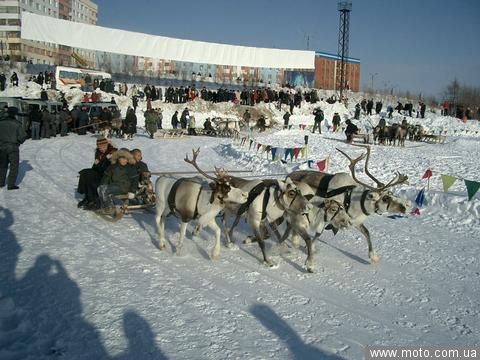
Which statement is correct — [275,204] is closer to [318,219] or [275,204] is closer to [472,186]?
[318,219]

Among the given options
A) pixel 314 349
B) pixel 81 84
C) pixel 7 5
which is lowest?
pixel 314 349

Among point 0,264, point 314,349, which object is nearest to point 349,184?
point 314,349

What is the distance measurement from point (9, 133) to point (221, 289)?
7.44 metres

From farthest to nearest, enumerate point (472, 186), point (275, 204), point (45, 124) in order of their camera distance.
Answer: point (45, 124) < point (472, 186) < point (275, 204)

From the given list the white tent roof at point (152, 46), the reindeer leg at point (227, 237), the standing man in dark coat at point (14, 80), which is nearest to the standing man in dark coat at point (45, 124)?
the standing man in dark coat at point (14, 80)

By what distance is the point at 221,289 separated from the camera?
582 centimetres

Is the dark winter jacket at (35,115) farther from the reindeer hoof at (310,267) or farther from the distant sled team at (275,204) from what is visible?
the reindeer hoof at (310,267)

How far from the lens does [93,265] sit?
6.43 metres

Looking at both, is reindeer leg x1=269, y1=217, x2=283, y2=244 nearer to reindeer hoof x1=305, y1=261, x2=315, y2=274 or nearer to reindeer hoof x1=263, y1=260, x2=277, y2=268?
reindeer hoof x1=263, y1=260, x2=277, y2=268

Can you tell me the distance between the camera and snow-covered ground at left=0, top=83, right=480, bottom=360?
4500mm

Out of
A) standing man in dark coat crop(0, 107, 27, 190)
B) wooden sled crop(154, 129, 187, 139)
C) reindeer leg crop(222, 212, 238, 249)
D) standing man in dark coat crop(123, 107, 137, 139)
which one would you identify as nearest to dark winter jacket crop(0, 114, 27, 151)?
standing man in dark coat crop(0, 107, 27, 190)

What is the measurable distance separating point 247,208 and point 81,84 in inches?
1259

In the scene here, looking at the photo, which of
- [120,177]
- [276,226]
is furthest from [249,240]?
[120,177]

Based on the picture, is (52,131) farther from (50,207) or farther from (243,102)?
(243,102)
